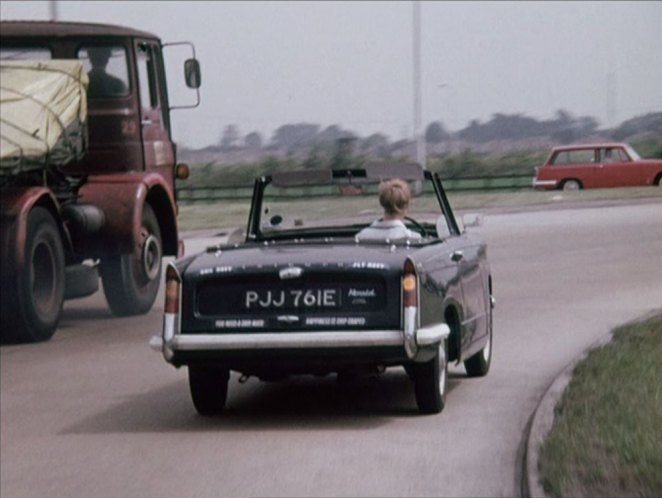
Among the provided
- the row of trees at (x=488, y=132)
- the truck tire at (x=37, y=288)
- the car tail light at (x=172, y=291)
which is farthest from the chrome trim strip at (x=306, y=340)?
the truck tire at (x=37, y=288)

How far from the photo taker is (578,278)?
222 inches

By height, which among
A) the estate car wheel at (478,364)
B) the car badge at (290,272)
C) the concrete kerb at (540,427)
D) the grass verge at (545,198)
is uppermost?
the grass verge at (545,198)

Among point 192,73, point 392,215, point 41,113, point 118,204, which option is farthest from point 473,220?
point 118,204

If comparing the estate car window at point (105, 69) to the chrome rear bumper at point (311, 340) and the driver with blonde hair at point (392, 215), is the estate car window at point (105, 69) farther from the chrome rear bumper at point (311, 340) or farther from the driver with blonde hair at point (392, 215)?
the chrome rear bumper at point (311, 340)

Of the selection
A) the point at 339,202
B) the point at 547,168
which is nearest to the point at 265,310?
the point at 339,202

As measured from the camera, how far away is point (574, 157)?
479cm

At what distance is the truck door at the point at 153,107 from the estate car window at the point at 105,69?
18cm

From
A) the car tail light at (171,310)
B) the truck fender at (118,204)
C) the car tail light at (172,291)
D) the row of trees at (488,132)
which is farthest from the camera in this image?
the truck fender at (118,204)

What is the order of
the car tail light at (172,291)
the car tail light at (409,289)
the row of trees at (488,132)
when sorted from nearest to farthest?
Answer: the row of trees at (488,132), the car tail light at (409,289), the car tail light at (172,291)

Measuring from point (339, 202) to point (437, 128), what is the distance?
3842 mm

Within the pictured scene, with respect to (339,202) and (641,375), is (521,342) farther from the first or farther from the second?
(641,375)

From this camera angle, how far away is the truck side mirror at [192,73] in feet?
53.9

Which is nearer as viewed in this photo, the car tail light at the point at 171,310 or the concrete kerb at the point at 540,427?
the concrete kerb at the point at 540,427

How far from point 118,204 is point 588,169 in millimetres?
13005
